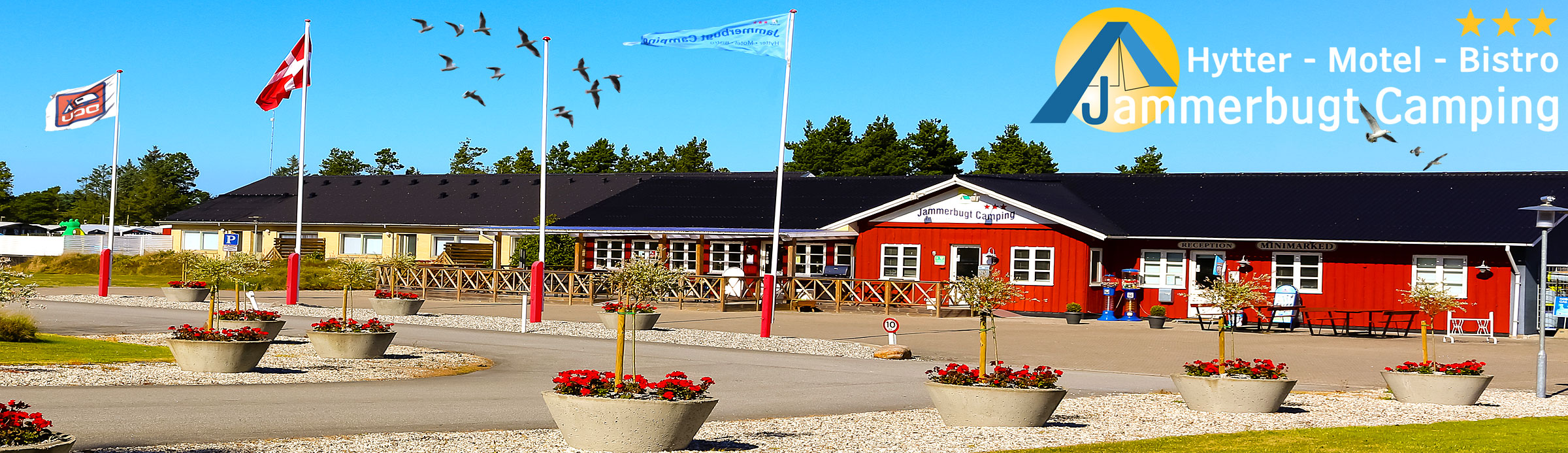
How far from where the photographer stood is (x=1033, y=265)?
34.4 meters

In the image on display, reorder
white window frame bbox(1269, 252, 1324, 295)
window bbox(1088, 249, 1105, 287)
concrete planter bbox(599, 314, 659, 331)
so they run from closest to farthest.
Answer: concrete planter bbox(599, 314, 659, 331)
white window frame bbox(1269, 252, 1324, 295)
window bbox(1088, 249, 1105, 287)

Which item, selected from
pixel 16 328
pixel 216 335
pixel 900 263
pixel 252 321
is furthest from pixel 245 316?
pixel 900 263

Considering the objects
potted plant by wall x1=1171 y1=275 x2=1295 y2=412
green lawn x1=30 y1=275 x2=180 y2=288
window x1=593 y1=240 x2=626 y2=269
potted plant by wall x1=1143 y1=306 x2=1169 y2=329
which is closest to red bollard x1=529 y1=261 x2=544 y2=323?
window x1=593 y1=240 x2=626 y2=269

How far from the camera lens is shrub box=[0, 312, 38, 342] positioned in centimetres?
1930

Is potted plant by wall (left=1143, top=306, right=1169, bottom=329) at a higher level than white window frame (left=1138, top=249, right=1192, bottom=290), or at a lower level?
lower

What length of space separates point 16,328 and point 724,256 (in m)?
22.1

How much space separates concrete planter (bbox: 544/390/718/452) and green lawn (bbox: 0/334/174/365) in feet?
31.0

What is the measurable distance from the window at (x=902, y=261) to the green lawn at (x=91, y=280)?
77.0 ft

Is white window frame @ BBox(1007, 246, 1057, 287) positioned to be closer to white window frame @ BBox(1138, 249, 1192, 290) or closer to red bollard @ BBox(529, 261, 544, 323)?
white window frame @ BBox(1138, 249, 1192, 290)

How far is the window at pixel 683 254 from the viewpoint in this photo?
131 ft

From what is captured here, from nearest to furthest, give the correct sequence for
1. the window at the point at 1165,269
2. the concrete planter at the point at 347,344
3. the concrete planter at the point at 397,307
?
the concrete planter at the point at 347,344
the concrete planter at the point at 397,307
the window at the point at 1165,269

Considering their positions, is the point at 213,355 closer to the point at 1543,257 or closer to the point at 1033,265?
the point at 1543,257

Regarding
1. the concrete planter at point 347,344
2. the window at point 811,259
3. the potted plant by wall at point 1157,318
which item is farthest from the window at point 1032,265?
the concrete planter at point 347,344

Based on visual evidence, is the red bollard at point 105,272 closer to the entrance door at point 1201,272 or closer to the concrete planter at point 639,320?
the concrete planter at point 639,320
